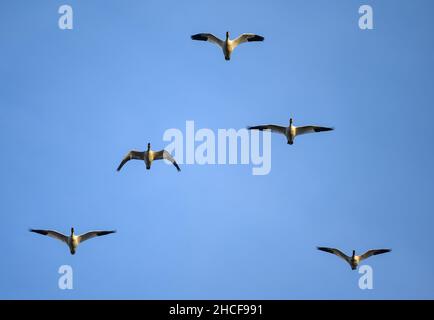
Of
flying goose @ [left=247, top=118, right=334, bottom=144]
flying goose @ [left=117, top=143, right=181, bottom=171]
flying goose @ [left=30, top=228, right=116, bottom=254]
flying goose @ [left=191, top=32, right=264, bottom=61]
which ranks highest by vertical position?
flying goose @ [left=191, top=32, right=264, bottom=61]

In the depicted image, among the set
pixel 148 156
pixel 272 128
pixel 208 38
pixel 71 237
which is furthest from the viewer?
pixel 272 128

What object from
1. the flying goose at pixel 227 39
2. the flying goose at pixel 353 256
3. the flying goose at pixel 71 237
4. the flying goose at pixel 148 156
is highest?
the flying goose at pixel 227 39

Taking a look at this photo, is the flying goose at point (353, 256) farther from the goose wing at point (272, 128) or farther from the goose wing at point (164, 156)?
the goose wing at point (164, 156)

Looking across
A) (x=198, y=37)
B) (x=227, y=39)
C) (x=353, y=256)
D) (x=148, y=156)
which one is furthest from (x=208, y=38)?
(x=353, y=256)

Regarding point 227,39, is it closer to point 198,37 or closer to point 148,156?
point 198,37

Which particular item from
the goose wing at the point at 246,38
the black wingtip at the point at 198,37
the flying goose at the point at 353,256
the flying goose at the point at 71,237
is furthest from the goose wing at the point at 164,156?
the flying goose at the point at 353,256

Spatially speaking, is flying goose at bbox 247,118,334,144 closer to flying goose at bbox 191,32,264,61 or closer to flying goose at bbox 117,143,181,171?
flying goose at bbox 191,32,264,61

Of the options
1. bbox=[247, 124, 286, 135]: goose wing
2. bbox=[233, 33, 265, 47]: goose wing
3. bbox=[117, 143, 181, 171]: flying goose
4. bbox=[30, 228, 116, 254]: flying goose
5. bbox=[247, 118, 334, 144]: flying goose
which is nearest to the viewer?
bbox=[117, 143, 181, 171]: flying goose

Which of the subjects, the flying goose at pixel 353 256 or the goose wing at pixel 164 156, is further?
the flying goose at pixel 353 256

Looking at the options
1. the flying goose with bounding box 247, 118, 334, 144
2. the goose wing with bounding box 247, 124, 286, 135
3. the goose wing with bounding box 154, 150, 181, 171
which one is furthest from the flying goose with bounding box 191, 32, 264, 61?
the goose wing with bounding box 154, 150, 181, 171
